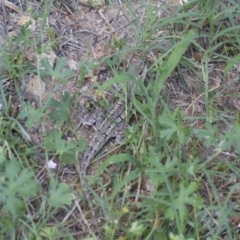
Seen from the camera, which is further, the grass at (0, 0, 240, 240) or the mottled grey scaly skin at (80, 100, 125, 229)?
the mottled grey scaly skin at (80, 100, 125, 229)

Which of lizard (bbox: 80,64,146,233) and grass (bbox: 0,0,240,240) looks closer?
grass (bbox: 0,0,240,240)

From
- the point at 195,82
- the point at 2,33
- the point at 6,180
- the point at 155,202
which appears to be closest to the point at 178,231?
the point at 155,202

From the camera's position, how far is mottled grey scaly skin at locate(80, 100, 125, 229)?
238cm

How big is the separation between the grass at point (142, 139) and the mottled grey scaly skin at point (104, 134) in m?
0.04

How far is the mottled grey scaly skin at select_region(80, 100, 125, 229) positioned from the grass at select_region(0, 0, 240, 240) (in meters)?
0.04

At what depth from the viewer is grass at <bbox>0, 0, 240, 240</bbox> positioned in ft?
6.94

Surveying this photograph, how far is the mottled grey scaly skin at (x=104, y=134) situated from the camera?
93.5 inches

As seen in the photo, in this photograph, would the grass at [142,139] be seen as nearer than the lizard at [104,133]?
Yes

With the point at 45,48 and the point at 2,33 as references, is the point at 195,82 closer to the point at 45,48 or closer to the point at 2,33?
the point at 45,48

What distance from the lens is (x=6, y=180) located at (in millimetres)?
2090

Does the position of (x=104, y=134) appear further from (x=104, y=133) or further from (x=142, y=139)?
(x=142, y=139)

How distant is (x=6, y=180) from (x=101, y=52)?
3.12 feet

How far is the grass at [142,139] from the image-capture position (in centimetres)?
212

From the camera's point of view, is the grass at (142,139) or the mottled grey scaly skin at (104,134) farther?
the mottled grey scaly skin at (104,134)
